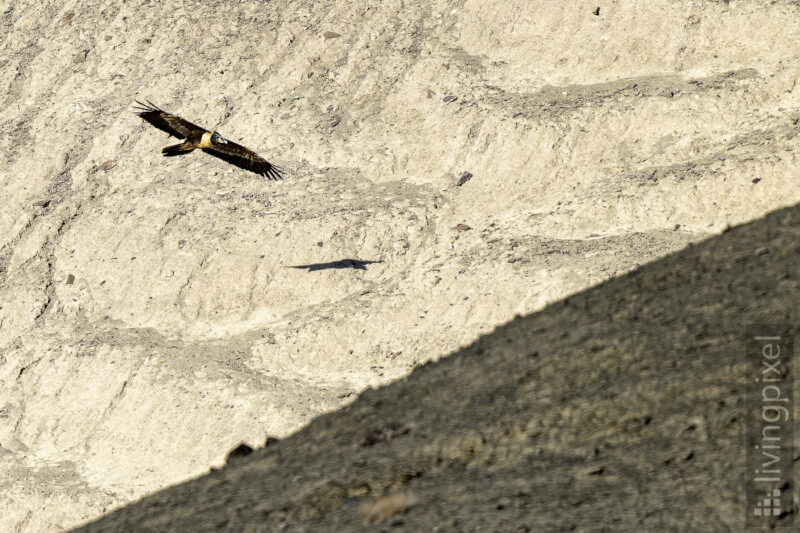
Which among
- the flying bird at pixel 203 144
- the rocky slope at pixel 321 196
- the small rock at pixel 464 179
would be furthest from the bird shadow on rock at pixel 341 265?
Answer: the flying bird at pixel 203 144

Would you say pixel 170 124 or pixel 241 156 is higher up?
pixel 170 124

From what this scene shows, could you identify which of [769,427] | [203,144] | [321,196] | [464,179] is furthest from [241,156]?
[769,427]

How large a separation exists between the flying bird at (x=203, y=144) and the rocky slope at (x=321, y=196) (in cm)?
338

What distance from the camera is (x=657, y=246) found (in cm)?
1230

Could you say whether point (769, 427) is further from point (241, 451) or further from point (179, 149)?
point (179, 149)

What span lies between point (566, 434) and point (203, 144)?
624 cm

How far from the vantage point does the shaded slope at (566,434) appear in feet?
20.0

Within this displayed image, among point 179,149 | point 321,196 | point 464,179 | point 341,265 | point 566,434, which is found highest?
point 464,179

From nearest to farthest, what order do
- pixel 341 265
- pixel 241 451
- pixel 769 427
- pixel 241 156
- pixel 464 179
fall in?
pixel 769 427 < pixel 241 451 < pixel 241 156 < pixel 341 265 < pixel 464 179

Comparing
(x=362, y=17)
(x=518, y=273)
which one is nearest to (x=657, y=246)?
(x=518, y=273)

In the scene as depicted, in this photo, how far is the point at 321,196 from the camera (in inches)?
628

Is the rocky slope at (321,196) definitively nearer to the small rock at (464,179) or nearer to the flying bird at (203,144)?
the small rock at (464,179)

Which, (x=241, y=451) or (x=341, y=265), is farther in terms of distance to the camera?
(x=341, y=265)

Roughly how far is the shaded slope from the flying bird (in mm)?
3460
